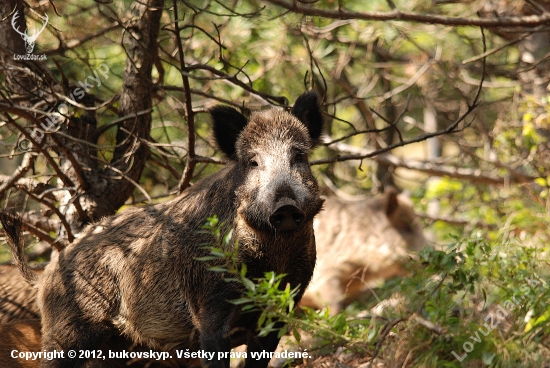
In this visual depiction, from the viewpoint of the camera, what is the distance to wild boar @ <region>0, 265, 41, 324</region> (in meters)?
5.48

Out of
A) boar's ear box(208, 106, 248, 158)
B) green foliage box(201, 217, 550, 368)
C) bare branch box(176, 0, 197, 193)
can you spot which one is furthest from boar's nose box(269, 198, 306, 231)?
bare branch box(176, 0, 197, 193)

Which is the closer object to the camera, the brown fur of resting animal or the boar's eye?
the boar's eye

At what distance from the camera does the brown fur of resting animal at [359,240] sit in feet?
30.1

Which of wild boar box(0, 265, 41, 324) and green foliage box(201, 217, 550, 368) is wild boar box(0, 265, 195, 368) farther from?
green foliage box(201, 217, 550, 368)

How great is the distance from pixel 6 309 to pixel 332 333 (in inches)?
127

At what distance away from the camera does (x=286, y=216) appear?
3.82 metres

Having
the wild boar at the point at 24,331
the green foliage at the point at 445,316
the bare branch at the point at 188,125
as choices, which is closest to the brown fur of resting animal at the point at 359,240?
the bare branch at the point at 188,125

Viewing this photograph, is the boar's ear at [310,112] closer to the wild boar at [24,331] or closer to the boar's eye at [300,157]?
the boar's eye at [300,157]

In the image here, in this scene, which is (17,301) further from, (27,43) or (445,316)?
(445,316)

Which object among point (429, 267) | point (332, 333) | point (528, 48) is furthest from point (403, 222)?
point (332, 333)

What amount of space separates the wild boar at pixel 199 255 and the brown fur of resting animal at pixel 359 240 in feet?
15.2

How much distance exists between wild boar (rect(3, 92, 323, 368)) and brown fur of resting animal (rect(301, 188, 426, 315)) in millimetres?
4618

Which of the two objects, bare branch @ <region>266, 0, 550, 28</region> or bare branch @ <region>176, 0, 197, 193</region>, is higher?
bare branch @ <region>266, 0, 550, 28</region>

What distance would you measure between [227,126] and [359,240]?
553cm
